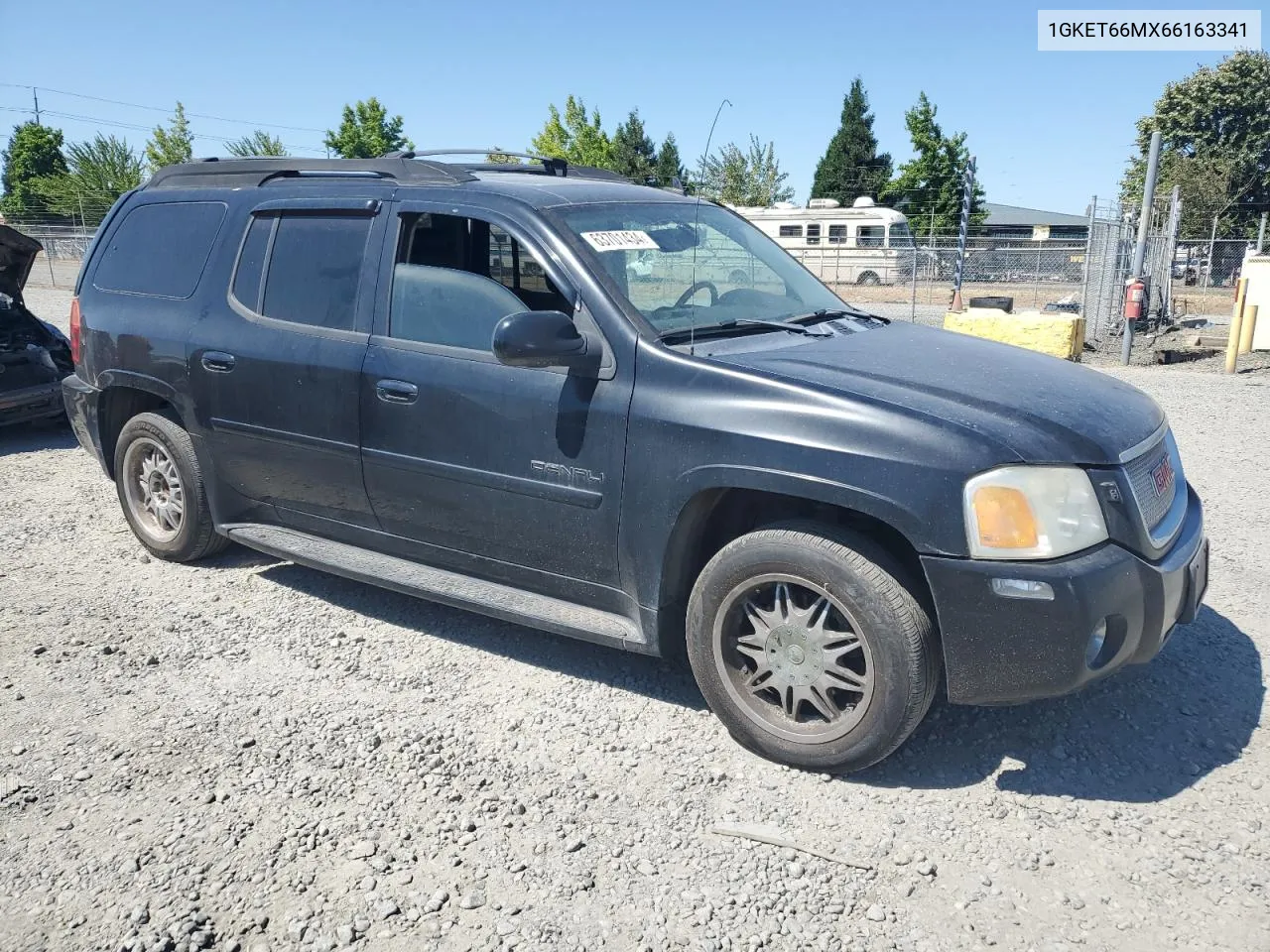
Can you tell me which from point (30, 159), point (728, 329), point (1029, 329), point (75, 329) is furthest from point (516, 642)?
point (30, 159)

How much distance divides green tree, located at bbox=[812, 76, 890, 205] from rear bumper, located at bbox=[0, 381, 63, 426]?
5188 cm

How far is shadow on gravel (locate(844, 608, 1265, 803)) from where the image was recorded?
3291 millimetres

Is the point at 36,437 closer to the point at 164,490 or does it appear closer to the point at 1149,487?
the point at 164,490

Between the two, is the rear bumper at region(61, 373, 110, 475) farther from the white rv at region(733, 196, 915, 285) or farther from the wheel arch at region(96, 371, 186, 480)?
the white rv at region(733, 196, 915, 285)

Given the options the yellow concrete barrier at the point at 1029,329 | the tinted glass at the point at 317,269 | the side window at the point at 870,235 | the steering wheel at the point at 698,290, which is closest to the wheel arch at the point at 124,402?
the tinted glass at the point at 317,269

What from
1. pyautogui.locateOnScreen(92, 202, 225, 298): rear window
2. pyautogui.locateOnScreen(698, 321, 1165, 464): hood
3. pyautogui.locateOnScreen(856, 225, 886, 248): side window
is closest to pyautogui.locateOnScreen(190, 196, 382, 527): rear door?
pyautogui.locateOnScreen(92, 202, 225, 298): rear window

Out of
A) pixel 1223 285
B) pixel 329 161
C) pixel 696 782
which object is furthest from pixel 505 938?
pixel 1223 285

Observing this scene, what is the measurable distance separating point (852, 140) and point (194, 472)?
185 ft

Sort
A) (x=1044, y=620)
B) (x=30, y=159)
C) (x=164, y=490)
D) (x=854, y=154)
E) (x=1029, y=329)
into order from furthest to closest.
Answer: (x=30, y=159) → (x=854, y=154) → (x=1029, y=329) → (x=164, y=490) → (x=1044, y=620)

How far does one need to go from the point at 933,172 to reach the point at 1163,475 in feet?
159

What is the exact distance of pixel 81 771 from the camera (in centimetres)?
339

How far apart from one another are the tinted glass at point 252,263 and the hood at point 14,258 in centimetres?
482

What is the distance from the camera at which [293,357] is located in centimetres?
435

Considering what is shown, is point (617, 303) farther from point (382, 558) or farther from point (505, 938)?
point (505, 938)
